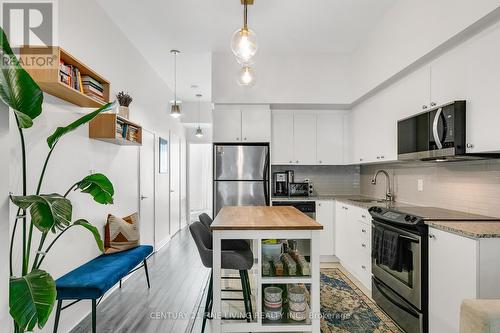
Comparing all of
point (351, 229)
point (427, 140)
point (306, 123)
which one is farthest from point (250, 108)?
point (427, 140)

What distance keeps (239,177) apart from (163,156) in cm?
196

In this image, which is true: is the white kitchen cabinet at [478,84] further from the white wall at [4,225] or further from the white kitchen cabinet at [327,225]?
the white wall at [4,225]

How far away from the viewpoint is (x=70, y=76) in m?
2.15

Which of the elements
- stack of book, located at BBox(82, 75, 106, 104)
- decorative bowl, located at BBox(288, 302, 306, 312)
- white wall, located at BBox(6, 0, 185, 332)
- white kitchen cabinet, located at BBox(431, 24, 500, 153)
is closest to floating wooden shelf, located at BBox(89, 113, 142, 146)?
white wall, located at BBox(6, 0, 185, 332)

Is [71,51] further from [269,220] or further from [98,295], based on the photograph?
[269,220]

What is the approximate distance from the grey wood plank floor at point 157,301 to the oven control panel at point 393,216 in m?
1.97

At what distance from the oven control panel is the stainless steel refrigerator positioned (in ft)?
5.57

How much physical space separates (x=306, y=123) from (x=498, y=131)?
280cm

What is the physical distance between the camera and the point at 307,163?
4.45 metres

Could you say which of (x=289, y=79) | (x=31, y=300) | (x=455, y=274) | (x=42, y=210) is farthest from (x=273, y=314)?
(x=289, y=79)

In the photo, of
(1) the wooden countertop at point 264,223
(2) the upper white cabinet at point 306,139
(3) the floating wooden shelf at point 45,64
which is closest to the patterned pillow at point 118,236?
(1) the wooden countertop at point 264,223

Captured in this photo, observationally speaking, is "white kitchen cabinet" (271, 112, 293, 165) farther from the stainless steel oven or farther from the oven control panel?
the stainless steel oven

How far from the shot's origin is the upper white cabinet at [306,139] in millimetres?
4441

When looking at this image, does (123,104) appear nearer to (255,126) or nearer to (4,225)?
(255,126)
